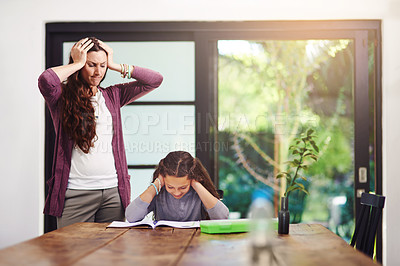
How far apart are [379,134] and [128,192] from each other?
2.00m

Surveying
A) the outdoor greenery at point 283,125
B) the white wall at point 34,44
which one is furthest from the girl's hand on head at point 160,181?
the outdoor greenery at point 283,125

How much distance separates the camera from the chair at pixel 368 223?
2.22m

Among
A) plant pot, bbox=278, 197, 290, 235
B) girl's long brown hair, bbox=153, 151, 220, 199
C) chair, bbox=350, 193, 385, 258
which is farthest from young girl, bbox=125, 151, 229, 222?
chair, bbox=350, 193, 385, 258

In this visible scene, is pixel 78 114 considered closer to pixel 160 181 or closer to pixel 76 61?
pixel 76 61

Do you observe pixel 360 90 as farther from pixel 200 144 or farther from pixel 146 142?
pixel 146 142

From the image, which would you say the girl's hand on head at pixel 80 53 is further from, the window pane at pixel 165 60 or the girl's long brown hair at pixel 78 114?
the window pane at pixel 165 60

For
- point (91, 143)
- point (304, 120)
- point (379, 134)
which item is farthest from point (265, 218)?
point (304, 120)

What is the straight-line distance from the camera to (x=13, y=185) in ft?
11.6

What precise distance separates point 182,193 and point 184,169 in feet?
0.48

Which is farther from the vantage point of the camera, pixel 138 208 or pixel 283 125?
pixel 283 125

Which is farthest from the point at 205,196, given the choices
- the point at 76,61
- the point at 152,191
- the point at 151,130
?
the point at 76,61

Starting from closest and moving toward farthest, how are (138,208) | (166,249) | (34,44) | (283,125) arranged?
(166,249)
(138,208)
(34,44)
(283,125)

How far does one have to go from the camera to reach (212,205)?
2.66m

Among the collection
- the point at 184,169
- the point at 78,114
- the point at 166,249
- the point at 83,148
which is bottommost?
the point at 166,249
